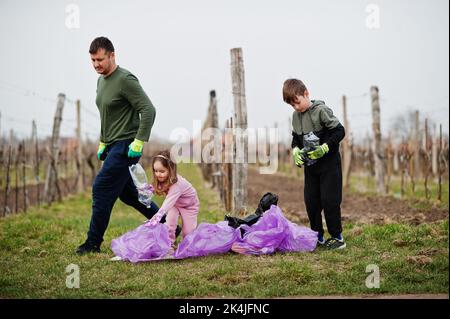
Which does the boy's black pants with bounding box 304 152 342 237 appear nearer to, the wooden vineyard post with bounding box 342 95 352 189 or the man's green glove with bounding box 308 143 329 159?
the man's green glove with bounding box 308 143 329 159

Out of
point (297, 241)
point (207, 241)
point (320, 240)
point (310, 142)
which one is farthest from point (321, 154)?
point (207, 241)

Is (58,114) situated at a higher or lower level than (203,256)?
higher

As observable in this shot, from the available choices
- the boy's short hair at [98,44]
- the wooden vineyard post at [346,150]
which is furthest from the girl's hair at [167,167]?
the wooden vineyard post at [346,150]

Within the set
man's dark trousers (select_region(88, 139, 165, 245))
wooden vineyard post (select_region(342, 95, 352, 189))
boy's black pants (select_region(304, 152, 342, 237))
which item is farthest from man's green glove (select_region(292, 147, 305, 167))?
wooden vineyard post (select_region(342, 95, 352, 189))

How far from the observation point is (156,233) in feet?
16.2

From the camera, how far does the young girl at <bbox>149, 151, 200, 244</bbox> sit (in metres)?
5.08

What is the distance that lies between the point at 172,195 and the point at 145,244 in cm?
54

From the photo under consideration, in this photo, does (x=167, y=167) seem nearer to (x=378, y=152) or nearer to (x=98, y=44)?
(x=98, y=44)

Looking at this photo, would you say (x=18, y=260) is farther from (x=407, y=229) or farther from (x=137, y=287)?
(x=407, y=229)

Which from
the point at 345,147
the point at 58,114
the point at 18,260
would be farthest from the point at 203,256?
the point at 345,147

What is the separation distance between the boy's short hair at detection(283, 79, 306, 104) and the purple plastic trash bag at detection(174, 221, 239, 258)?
138cm
